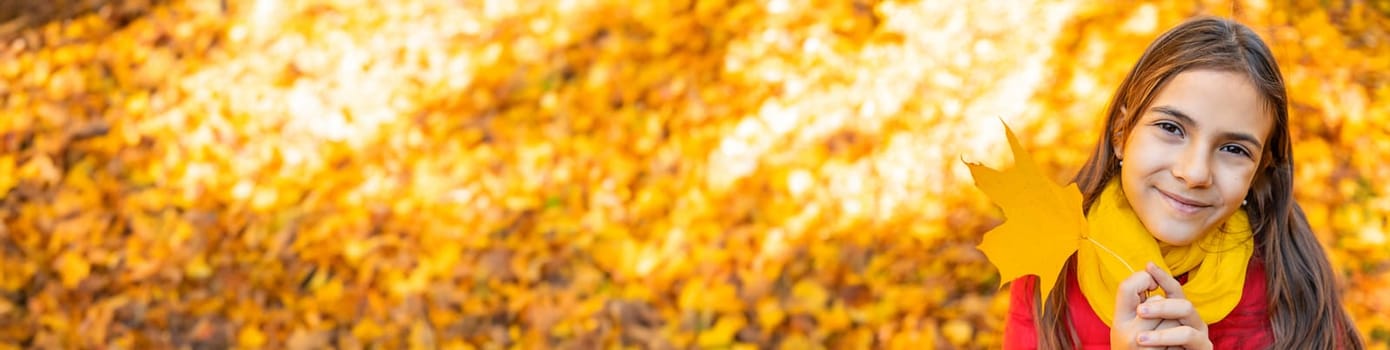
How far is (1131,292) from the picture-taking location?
1348 mm

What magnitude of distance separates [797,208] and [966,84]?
0.80 metres

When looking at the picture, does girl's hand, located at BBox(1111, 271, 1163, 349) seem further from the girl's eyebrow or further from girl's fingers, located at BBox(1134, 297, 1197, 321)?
the girl's eyebrow

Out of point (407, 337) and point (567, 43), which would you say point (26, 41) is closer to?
point (567, 43)

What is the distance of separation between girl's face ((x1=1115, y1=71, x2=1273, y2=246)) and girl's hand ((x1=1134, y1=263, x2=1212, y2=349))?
0.08 m

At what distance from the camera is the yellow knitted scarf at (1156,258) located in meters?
1.43

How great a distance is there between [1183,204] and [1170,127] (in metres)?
0.08

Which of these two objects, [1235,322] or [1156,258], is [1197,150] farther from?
[1235,322]

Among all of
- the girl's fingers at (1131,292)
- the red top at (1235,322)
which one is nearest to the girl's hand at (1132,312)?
the girl's fingers at (1131,292)

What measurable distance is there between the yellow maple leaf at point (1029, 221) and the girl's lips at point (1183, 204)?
0.10 meters

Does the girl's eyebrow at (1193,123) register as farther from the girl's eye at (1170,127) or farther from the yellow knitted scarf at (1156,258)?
the yellow knitted scarf at (1156,258)

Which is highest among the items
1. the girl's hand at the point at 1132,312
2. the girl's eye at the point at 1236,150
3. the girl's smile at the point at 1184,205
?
the girl's eye at the point at 1236,150

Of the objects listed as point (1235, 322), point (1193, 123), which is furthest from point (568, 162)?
point (1193, 123)

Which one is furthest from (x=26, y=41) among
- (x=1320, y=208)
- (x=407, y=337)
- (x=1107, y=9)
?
(x=1320, y=208)

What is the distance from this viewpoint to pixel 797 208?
3.68m
